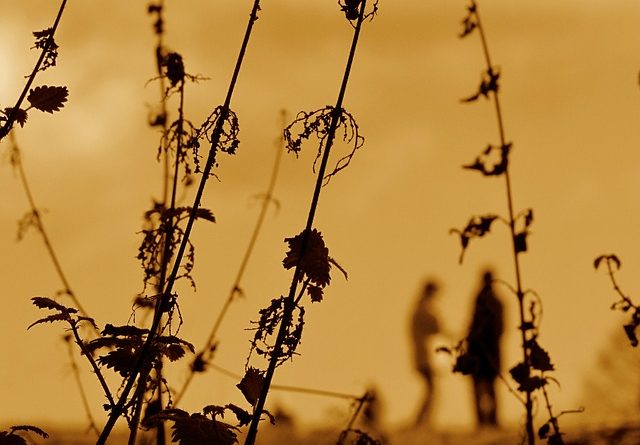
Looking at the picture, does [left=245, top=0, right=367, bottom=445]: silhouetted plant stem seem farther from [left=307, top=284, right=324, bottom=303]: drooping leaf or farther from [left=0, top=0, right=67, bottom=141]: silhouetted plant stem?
[left=0, top=0, right=67, bottom=141]: silhouetted plant stem

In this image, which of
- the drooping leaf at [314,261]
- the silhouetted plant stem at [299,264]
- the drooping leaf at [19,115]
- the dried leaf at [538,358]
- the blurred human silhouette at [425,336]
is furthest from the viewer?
the blurred human silhouette at [425,336]

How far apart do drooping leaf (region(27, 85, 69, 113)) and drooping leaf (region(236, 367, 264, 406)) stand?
0.77 metres

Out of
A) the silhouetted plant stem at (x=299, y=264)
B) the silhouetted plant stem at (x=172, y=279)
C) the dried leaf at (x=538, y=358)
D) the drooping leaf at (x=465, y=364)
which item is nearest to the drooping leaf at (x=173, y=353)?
the silhouetted plant stem at (x=172, y=279)

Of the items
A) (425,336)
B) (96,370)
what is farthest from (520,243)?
(425,336)

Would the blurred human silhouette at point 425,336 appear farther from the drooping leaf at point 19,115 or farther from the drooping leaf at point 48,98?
the drooping leaf at point 19,115

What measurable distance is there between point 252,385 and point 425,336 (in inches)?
539

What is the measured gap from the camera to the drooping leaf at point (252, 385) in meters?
2.71

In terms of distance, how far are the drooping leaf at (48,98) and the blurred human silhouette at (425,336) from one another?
13.6m

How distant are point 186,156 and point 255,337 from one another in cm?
47

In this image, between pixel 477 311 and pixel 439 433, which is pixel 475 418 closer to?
pixel 439 433

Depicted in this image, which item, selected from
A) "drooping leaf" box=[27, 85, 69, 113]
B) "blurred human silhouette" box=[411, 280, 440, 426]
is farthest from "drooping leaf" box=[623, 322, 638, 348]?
"blurred human silhouette" box=[411, 280, 440, 426]

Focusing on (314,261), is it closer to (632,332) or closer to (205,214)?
(205,214)

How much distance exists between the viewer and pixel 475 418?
16.1 m

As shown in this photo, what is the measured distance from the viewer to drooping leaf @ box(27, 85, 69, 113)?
2887mm
